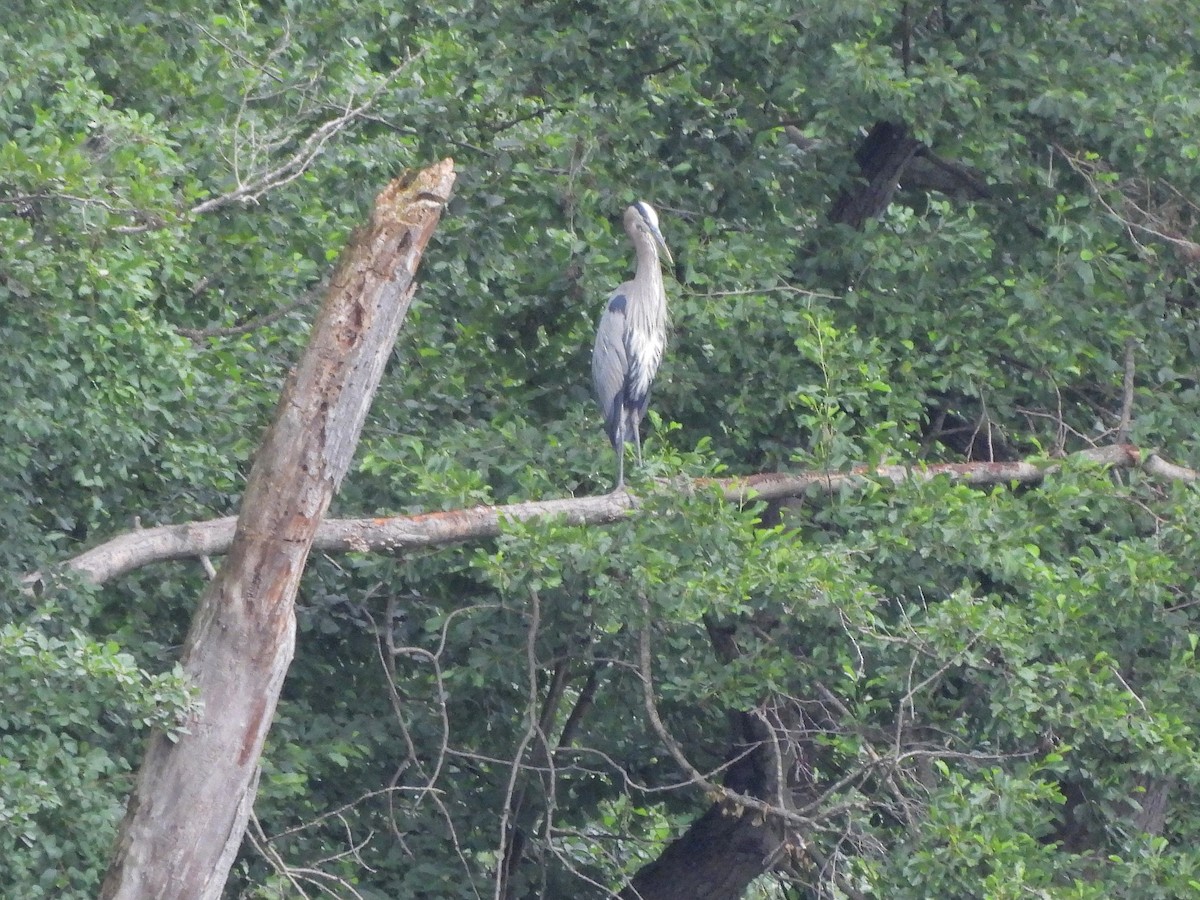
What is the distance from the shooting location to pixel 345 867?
5742mm

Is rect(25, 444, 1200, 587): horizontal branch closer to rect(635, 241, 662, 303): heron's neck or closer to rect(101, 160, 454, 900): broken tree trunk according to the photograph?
rect(101, 160, 454, 900): broken tree trunk

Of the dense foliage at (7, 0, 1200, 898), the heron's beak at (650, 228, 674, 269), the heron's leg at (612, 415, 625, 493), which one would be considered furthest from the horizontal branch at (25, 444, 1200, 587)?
the heron's beak at (650, 228, 674, 269)

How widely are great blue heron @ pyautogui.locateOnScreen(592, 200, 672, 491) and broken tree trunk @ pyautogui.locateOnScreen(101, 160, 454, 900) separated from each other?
2.39 meters

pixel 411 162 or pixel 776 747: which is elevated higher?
pixel 411 162

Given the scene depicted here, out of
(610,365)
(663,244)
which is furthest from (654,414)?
(610,365)

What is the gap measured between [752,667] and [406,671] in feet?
5.05

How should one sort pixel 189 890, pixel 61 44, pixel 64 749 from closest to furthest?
pixel 189 890, pixel 64 749, pixel 61 44

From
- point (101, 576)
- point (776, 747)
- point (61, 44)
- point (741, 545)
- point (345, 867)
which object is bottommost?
point (345, 867)

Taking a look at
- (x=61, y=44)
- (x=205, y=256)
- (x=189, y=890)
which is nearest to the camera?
(x=189, y=890)

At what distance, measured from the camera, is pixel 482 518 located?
450 cm

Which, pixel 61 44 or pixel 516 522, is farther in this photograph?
pixel 61 44

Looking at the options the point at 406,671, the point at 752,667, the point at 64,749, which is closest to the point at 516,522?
the point at 752,667

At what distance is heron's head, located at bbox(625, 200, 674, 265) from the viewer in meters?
5.68

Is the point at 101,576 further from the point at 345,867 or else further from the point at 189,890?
the point at 345,867
